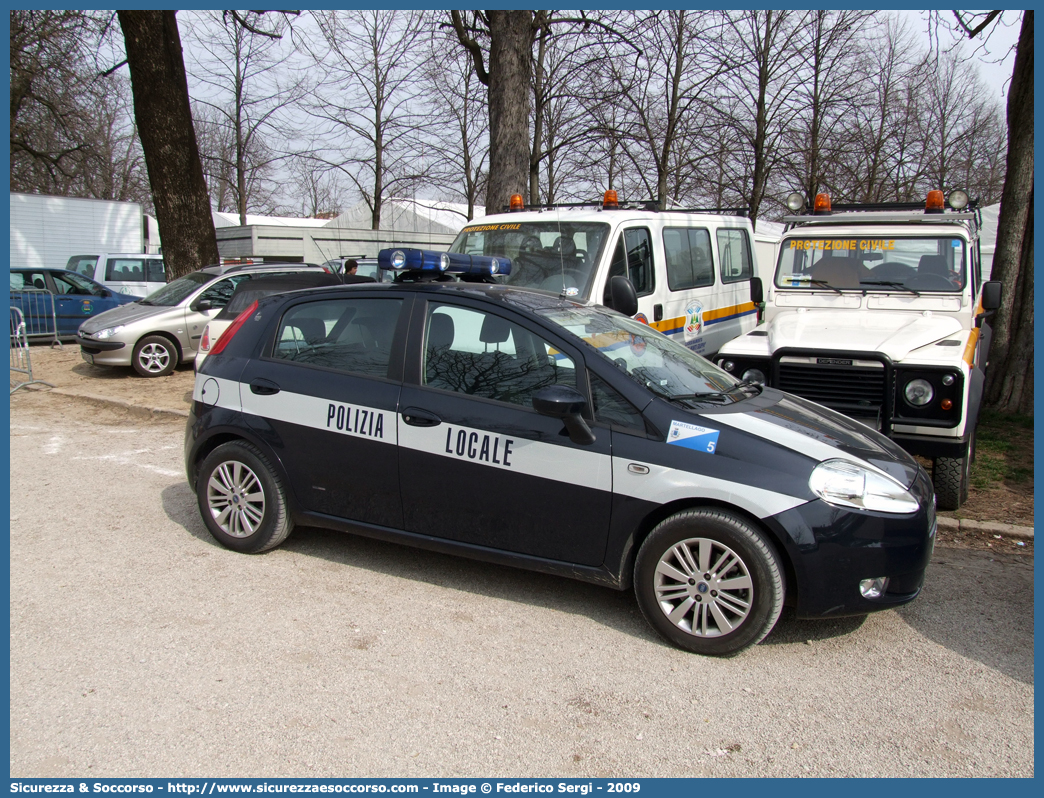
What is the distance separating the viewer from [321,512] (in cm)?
478

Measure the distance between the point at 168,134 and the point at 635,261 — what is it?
32.2ft

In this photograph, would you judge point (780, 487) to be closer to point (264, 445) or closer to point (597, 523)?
point (597, 523)

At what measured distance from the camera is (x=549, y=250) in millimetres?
7738

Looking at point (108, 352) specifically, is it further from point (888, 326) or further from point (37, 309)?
point (888, 326)

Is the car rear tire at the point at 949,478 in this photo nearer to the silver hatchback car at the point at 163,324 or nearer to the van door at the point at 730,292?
the van door at the point at 730,292

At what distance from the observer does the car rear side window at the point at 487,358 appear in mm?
4250

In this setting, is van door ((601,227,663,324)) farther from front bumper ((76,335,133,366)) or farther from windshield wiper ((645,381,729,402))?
front bumper ((76,335,133,366))

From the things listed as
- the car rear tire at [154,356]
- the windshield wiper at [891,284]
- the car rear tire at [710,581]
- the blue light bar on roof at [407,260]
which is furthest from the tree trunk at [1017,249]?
the car rear tire at [154,356]

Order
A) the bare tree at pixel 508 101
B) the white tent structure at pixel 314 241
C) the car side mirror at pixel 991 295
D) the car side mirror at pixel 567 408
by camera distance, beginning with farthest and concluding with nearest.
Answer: the white tent structure at pixel 314 241 → the bare tree at pixel 508 101 → the car side mirror at pixel 991 295 → the car side mirror at pixel 567 408

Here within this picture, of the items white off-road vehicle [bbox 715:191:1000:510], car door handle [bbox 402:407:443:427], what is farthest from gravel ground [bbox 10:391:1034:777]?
white off-road vehicle [bbox 715:191:1000:510]

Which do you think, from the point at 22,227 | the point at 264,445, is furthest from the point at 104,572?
the point at 22,227

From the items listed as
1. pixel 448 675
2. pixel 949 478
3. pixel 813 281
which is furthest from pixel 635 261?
pixel 448 675

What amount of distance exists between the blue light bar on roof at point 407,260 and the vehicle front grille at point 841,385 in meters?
3.10

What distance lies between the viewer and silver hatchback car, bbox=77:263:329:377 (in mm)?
12047
